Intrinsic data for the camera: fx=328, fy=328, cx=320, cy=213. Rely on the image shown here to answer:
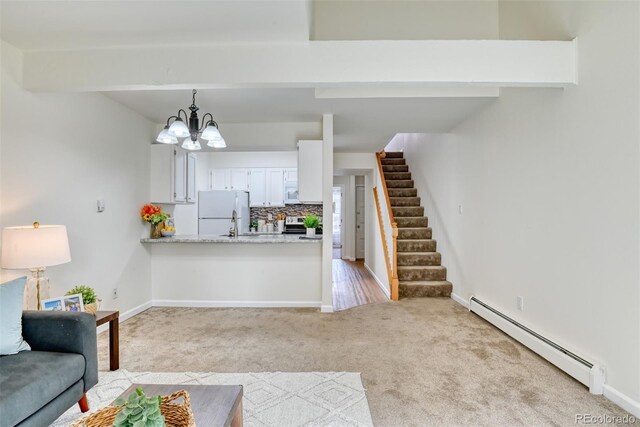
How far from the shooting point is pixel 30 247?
2107 millimetres

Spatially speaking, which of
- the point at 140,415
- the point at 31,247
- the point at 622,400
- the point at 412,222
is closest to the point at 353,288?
the point at 412,222

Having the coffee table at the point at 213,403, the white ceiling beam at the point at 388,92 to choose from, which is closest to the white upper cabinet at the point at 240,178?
the white ceiling beam at the point at 388,92

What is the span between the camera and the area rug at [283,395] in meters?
1.88

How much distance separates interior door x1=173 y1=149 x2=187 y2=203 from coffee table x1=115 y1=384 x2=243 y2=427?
317cm

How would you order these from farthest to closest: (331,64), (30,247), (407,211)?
(407,211) → (331,64) → (30,247)

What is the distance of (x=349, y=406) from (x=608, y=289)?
1.82 m

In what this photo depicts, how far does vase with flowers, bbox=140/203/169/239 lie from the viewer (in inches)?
158

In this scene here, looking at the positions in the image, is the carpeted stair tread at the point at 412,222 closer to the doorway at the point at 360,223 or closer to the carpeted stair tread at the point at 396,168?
the carpeted stair tread at the point at 396,168

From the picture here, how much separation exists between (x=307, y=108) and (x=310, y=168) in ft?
2.32

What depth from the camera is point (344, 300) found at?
470 cm

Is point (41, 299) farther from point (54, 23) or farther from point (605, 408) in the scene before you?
point (605, 408)

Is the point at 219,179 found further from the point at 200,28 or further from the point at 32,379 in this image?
the point at 32,379

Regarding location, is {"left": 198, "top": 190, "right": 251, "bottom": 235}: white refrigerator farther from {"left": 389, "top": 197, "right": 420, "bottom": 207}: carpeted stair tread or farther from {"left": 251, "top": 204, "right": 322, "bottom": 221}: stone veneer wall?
{"left": 389, "top": 197, "right": 420, "bottom": 207}: carpeted stair tread

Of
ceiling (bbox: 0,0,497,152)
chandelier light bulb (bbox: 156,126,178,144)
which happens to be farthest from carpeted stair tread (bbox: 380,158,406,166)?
chandelier light bulb (bbox: 156,126,178,144)
